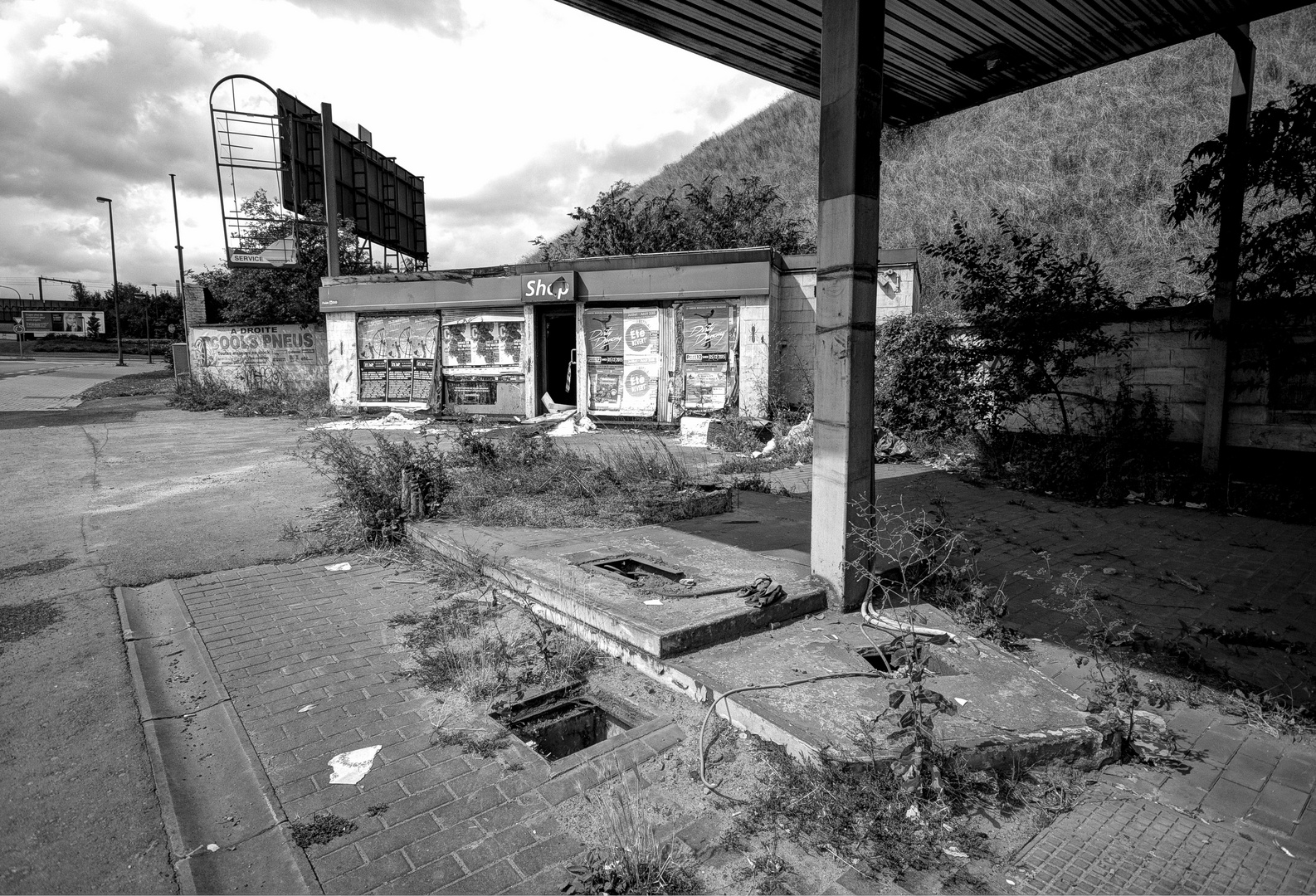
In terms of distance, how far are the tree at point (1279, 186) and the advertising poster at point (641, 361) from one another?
29.4ft

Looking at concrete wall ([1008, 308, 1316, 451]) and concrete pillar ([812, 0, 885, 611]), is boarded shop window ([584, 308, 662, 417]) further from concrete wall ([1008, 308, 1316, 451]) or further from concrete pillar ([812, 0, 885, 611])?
concrete pillar ([812, 0, 885, 611])

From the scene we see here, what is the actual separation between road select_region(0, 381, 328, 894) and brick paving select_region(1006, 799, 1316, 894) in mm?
3047

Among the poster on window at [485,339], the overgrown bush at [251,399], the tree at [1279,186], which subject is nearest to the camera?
the tree at [1279,186]

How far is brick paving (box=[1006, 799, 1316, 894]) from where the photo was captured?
2.29 metres

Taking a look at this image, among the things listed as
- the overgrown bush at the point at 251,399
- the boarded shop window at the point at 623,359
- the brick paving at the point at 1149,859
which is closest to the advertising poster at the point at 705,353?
the boarded shop window at the point at 623,359

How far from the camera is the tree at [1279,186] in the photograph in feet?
24.6

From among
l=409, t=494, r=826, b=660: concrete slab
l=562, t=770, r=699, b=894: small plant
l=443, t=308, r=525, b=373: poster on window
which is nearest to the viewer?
l=562, t=770, r=699, b=894: small plant

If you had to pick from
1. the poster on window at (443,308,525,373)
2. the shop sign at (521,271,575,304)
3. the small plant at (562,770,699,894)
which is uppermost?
the shop sign at (521,271,575,304)

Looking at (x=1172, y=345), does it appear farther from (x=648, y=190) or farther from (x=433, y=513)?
(x=648, y=190)

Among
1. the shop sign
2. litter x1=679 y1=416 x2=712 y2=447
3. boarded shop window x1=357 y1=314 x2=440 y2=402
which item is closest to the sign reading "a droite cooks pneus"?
boarded shop window x1=357 y1=314 x2=440 y2=402

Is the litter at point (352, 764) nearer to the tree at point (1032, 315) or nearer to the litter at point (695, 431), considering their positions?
the tree at point (1032, 315)

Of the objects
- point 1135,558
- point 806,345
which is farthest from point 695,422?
point 1135,558

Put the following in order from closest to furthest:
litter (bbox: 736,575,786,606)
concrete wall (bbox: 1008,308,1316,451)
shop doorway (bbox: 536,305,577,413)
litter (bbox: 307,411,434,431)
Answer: litter (bbox: 736,575,786,606), concrete wall (bbox: 1008,308,1316,451), litter (bbox: 307,411,434,431), shop doorway (bbox: 536,305,577,413)

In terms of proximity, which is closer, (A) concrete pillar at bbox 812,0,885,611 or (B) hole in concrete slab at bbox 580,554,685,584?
(A) concrete pillar at bbox 812,0,885,611
